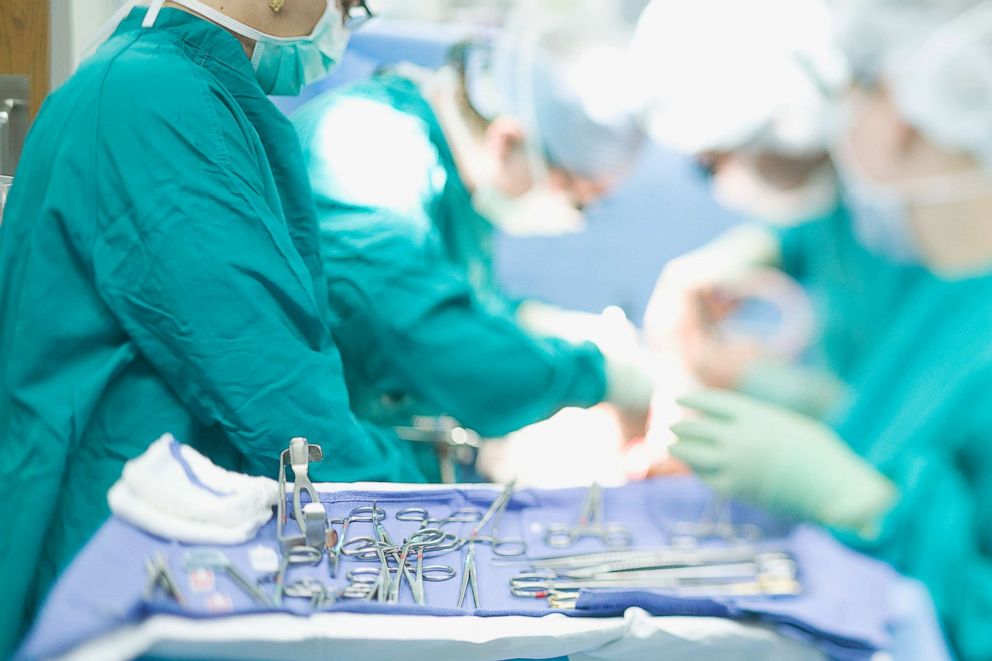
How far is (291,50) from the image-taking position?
1.39m

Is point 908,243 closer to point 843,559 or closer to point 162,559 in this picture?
point 843,559

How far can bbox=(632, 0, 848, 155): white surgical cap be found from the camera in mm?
2049

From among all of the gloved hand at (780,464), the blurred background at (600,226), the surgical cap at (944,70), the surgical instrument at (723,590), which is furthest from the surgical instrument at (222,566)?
the blurred background at (600,226)

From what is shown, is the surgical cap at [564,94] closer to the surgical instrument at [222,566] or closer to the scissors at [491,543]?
the scissors at [491,543]

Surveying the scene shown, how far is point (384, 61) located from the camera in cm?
242

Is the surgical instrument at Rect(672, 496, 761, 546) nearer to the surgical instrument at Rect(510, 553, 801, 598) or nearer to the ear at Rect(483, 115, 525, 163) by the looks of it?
the surgical instrument at Rect(510, 553, 801, 598)

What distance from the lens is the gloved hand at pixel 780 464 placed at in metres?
1.43

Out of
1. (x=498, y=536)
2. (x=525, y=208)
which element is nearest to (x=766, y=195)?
(x=525, y=208)

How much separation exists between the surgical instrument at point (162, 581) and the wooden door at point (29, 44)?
1.11 metres

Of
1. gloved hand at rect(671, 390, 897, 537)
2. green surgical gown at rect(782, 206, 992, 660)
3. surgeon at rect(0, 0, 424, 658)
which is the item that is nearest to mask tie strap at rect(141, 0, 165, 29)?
surgeon at rect(0, 0, 424, 658)

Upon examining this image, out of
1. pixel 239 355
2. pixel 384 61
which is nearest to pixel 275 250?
pixel 239 355

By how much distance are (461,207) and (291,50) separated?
0.77 meters

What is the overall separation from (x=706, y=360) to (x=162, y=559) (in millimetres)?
1618

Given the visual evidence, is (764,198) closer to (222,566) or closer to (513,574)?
(513,574)
